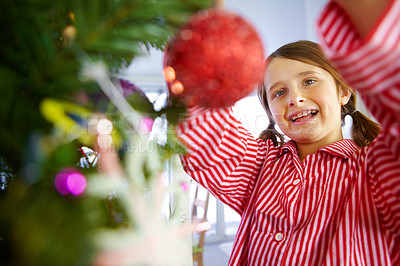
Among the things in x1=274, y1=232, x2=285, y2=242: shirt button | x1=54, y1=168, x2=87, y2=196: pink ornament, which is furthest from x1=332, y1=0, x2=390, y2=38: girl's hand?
x1=274, y1=232, x2=285, y2=242: shirt button

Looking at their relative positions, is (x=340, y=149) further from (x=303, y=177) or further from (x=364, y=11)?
(x=364, y=11)

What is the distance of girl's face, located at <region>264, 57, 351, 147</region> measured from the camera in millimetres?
540

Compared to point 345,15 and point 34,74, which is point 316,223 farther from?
point 34,74

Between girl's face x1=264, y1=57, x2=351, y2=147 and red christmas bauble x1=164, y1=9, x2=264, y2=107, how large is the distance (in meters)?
0.39

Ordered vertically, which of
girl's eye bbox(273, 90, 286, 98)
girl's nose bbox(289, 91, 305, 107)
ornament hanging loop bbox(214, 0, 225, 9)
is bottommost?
ornament hanging loop bbox(214, 0, 225, 9)

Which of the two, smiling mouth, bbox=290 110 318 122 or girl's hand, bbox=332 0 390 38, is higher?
girl's hand, bbox=332 0 390 38

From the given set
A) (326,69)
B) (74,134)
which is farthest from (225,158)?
(74,134)

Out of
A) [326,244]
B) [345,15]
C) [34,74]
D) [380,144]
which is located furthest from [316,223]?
[34,74]

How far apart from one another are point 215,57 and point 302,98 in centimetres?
42

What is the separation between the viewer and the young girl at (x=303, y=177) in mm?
450

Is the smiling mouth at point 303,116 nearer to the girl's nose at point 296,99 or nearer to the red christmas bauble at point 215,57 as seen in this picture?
the girl's nose at point 296,99

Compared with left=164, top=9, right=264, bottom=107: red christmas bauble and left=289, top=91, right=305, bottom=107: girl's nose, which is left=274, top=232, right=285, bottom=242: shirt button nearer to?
left=289, top=91, right=305, bottom=107: girl's nose

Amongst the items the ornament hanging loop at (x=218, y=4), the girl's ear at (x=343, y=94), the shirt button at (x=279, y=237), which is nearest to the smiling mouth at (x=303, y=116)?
the girl's ear at (x=343, y=94)

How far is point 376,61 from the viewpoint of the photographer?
0.21 metres
